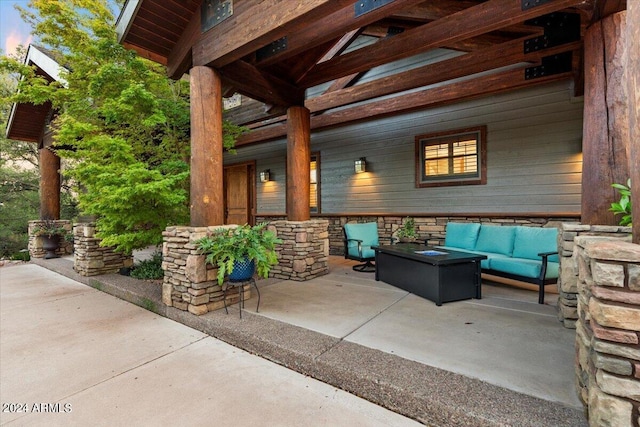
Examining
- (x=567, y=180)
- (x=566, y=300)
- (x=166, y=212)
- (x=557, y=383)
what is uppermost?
(x=567, y=180)

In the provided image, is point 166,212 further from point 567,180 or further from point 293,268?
point 567,180

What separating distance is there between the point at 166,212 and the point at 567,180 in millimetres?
5894

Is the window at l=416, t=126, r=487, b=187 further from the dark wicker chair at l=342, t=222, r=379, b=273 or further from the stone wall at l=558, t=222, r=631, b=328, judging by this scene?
the stone wall at l=558, t=222, r=631, b=328

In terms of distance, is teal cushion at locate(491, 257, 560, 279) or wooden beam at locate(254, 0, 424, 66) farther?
teal cushion at locate(491, 257, 560, 279)

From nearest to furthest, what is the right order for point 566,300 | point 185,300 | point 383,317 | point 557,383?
point 557,383, point 566,300, point 383,317, point 185,300

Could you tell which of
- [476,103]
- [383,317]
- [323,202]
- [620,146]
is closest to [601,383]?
[383,317]

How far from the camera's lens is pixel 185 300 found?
3.10m

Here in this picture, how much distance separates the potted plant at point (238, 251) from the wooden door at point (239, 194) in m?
5.72

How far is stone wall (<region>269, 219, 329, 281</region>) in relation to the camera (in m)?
4.34

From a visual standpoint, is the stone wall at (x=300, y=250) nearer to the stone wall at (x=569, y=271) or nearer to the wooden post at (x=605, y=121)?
the stone wall at (x=569, y=271)

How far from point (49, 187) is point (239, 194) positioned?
4399mm

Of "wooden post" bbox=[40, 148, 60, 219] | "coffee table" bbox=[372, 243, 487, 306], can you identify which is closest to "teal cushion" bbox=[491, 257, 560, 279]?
"coffee table" bbox=[372, 243, 487, 306]

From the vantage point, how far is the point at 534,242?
3.80 m

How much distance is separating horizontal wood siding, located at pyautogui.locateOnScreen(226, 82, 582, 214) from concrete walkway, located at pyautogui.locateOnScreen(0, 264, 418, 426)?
4443 mm
